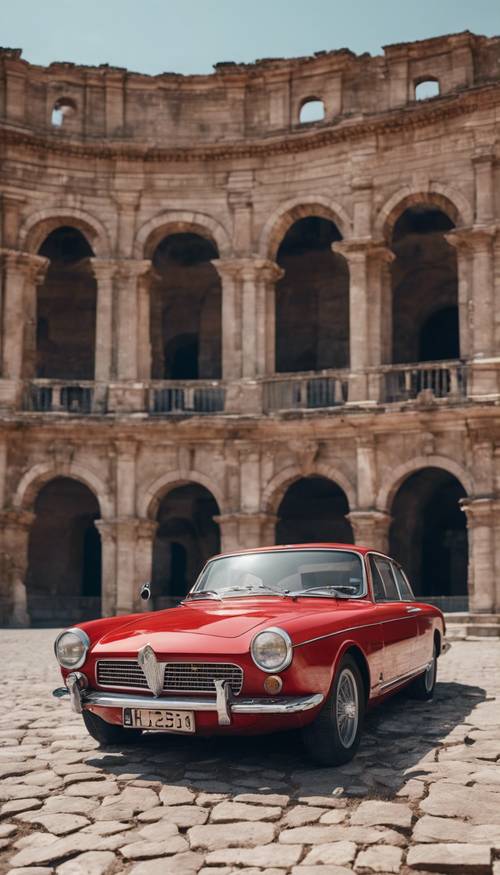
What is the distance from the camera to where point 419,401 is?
19750mm

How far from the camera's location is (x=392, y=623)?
7586 millimetres

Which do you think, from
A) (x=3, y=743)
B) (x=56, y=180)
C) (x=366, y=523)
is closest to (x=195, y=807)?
(x=3, y=743)

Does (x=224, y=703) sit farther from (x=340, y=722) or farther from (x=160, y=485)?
(x=160, y=485)

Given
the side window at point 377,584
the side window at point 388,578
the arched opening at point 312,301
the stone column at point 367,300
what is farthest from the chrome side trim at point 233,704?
the arched opening at point 312,301

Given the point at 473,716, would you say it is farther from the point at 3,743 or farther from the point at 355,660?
the point at 3,743

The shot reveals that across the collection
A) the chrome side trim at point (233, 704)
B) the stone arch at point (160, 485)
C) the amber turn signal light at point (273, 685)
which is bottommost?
the chrome side trim at point (233, 704)

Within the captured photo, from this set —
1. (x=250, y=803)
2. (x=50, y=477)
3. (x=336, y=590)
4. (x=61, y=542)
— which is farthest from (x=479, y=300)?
(x=250, y=803)

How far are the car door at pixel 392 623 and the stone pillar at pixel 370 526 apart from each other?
1136 cm

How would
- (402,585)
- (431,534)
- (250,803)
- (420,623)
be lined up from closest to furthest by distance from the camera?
(250,803) < (420,623) < (402,585) < (431,534)

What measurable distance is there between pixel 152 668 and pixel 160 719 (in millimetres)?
→ 306

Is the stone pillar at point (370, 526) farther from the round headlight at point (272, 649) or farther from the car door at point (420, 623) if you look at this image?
the round headlight at point (272, 649)

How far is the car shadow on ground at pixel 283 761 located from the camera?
5.72 meters

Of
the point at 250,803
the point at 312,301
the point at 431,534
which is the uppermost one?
the point at 312,301

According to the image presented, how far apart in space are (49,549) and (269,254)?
9.01m
